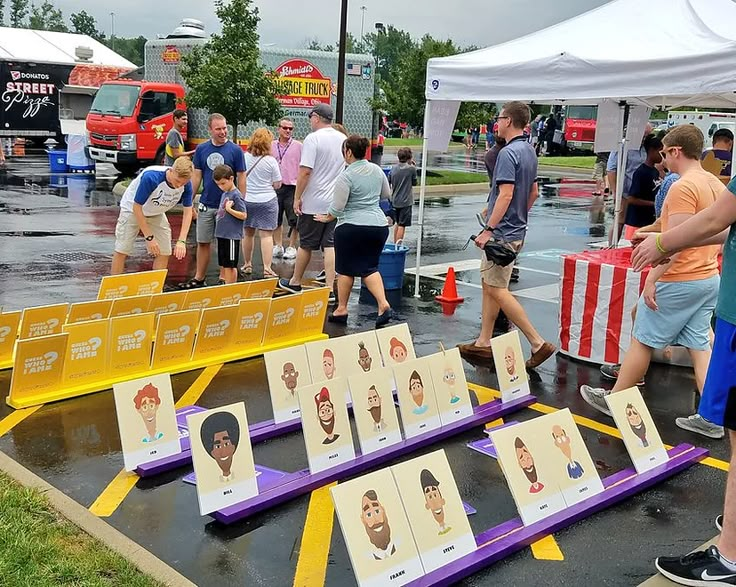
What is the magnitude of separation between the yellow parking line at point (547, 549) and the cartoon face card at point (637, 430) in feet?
3.03

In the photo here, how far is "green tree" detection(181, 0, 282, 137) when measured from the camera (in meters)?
17.0

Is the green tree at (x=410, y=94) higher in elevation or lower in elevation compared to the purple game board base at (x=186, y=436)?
higher

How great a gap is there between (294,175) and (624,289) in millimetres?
5150

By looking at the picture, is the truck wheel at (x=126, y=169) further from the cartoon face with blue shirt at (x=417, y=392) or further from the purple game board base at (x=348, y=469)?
the cartoon face with blue shirt at (x=417, y=392)

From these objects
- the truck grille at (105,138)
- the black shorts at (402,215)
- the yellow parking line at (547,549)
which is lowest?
the yellow parking line at (547,549)

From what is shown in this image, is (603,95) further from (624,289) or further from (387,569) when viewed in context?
(387,569)

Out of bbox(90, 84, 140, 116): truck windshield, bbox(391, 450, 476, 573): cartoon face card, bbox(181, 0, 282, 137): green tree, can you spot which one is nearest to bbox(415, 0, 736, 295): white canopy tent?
bbox(391, 450, 476, 573): cartoon face card

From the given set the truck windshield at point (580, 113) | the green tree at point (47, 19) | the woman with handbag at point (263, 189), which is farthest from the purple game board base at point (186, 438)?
the green tree at point (47, 19)

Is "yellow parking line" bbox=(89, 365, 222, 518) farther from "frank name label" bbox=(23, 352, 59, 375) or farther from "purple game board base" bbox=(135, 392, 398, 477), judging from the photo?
"frank name label" bbox=(23, 352, 59, 375)

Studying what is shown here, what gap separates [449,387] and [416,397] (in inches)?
13.5

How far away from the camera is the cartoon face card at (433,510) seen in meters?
3.27

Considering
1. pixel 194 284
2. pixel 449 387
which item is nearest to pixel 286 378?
pixel 449 387

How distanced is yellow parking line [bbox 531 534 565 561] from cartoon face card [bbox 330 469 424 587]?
2.25ft

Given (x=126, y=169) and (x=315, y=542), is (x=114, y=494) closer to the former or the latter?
(x=315, y=542)
